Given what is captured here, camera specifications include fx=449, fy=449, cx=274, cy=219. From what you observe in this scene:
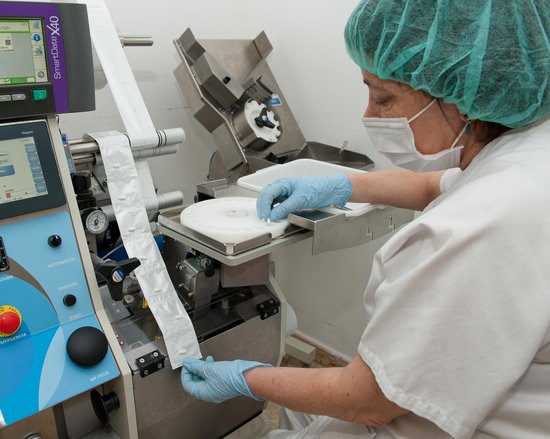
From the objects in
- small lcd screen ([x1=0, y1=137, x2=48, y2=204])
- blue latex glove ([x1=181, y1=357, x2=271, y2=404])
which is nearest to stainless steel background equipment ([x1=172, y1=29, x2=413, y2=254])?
blue latex glove ([x1=181, y1=357, x2=271, y2=404])

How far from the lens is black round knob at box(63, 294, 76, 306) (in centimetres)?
91

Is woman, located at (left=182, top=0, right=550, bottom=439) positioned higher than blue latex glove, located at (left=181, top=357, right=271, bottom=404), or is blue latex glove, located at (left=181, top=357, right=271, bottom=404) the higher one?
woman, located at (left=182, top=0, right=550, bottom=439)

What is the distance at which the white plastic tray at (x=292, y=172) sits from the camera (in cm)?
137

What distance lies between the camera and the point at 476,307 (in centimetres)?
62

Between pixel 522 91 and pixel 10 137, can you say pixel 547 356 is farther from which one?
pixel 10 137

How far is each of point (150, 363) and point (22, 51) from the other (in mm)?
641

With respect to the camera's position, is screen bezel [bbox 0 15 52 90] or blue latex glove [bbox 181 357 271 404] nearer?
screen bezel [bbox 0 15 52 90]

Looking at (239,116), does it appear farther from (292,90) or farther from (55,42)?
(55,42)

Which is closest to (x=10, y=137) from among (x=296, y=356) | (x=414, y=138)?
A: (x=414, y=138)

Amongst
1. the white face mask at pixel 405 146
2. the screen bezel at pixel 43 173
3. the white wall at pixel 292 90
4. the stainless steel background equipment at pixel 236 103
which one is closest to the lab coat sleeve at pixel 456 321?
the white face mask at pixel 405 146

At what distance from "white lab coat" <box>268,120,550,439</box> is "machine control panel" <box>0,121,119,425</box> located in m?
0.54

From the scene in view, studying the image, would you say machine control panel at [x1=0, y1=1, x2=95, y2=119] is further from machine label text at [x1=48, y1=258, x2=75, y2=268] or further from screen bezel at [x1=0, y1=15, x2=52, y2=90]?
machine label text at [x1=48, y1=258, x2=75, y2=268]

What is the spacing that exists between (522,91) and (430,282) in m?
0.33

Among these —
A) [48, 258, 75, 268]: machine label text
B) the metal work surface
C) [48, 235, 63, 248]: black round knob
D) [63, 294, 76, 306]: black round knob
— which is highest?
[48, 235, 63, 248]: black round knob
